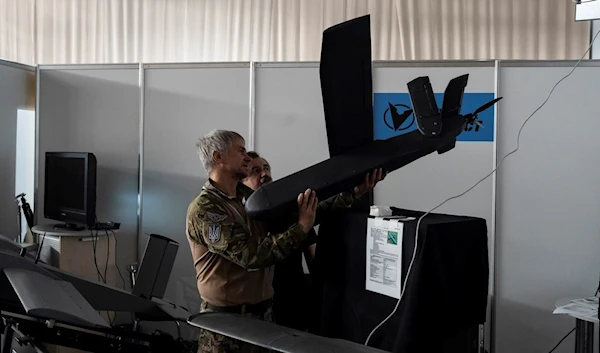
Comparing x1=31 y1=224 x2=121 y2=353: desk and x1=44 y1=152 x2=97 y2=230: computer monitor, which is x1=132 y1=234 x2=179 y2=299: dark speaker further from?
x1=44 y1=152 x2=97 y2=230: computer monitor

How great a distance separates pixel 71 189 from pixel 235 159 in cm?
210

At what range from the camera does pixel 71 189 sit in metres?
3.78

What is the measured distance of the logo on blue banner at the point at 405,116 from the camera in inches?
145

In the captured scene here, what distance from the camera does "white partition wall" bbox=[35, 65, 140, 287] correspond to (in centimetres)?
412

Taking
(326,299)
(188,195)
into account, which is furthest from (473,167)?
(326,299)

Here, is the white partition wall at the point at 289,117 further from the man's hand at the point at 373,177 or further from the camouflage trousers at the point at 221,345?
the man's hand at the point at 373,177

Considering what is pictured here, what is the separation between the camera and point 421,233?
1.29 metres

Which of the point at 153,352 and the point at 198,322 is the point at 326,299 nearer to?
the point at 198,322

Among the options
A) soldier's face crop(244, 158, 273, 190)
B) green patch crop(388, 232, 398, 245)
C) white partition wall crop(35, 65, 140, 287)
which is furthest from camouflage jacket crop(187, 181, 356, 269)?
white partition wall crop(35, 65, 140, 287)

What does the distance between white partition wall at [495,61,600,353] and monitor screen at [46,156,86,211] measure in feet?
9.01

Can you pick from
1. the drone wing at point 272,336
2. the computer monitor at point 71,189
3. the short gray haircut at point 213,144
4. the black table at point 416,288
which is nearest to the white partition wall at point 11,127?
the computer monitor at point 71,189

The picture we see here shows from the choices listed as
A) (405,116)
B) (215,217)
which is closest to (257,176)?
(215,217)

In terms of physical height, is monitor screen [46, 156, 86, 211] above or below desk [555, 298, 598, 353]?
above

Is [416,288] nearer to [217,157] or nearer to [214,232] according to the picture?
[214,232]
